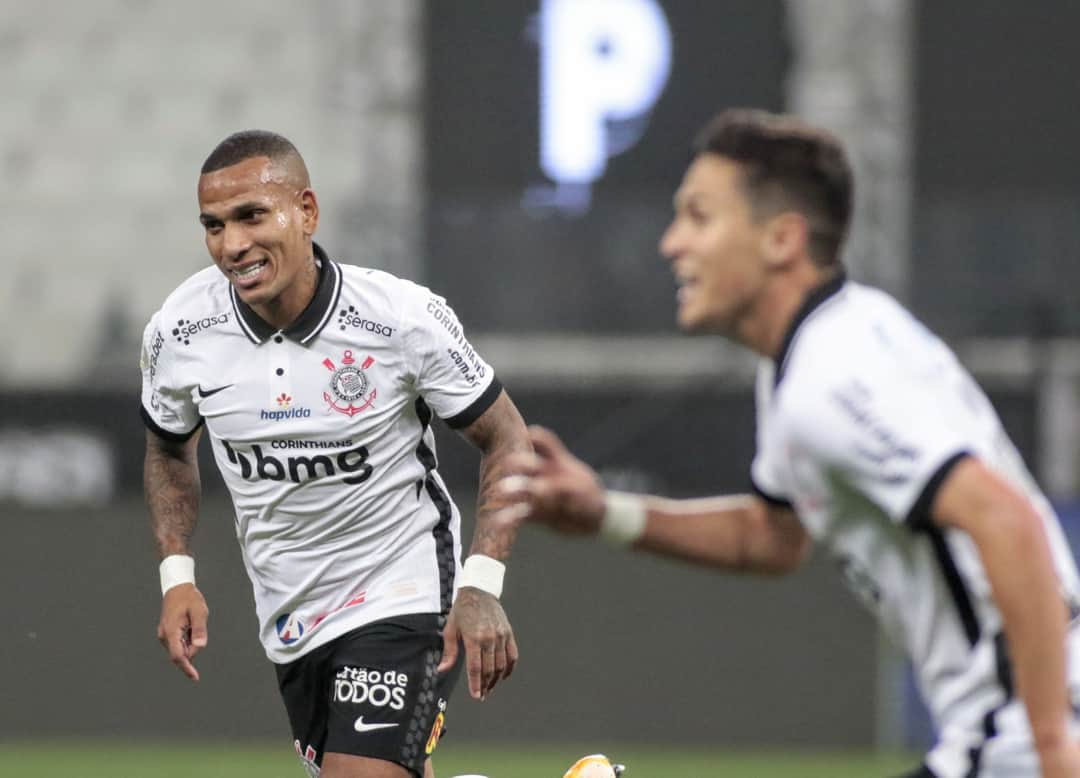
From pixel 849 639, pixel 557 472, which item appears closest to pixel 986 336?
pixel 849 639

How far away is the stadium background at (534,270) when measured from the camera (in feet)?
34.3

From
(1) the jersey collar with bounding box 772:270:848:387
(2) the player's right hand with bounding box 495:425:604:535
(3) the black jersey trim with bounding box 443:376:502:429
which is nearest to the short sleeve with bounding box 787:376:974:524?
(1) the jersey collar with bounding box 772:270:848:387

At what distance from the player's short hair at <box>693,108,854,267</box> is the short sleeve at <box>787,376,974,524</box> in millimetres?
324

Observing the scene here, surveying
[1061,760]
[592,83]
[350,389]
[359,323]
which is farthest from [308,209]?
[592,83]

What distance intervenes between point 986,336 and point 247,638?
4.42 m

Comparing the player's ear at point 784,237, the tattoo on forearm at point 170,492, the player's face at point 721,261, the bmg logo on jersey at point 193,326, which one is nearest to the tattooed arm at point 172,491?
the tattoo on forearm at point 170,492

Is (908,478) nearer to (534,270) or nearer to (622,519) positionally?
(622,519)

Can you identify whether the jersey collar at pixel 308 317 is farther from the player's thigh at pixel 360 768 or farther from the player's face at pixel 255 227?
the player's thigh at pixel 360 768

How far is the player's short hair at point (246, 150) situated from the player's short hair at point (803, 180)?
189cm

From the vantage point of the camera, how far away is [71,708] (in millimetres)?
10477

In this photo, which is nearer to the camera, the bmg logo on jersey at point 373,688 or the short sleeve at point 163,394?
the bmg logo on jersey at point 373,688

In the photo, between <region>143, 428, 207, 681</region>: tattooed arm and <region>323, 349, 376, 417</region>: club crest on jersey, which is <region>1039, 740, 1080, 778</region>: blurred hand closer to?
<region>323, 349, 376, 417</region>: club crest on jersey

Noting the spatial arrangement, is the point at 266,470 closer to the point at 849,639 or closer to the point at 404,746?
the point at 404,746

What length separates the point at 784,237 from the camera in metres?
3.39
